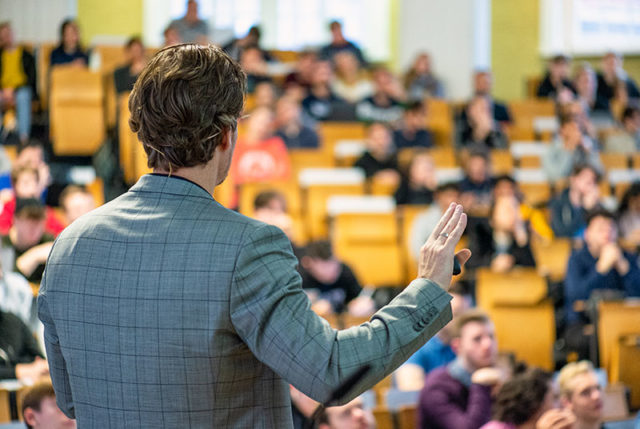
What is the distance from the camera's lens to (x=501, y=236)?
5.40 m

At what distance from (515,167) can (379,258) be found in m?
2.28

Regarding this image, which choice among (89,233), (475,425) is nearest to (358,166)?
(475,425)

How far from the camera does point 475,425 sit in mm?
3092

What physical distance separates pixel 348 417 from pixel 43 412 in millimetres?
887

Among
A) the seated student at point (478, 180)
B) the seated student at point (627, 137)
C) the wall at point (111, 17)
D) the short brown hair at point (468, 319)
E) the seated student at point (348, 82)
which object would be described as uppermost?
the wall at point (111, 17)

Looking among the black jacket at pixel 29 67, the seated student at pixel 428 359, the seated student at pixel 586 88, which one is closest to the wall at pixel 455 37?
the seated student at pixel 586 88

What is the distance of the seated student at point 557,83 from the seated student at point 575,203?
284cm

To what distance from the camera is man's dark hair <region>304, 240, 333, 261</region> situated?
459 cm

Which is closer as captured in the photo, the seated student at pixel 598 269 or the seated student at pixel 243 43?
the seated student at pixel 598 269

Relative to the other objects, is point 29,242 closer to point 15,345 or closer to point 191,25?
point 15,345

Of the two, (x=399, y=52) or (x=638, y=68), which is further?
(x=638, y=68)

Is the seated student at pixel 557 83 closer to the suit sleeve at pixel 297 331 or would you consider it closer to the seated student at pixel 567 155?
the seated student at pixel 567 155

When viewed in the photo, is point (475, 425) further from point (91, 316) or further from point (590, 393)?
point (91, 316)

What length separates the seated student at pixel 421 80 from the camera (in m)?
8.42
